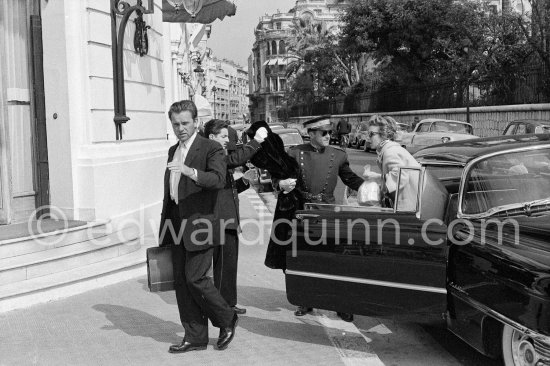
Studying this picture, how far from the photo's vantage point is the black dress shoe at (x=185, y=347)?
5.26m

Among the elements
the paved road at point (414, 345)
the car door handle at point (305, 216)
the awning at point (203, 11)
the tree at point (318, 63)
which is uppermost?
the tree at point (318, 63)

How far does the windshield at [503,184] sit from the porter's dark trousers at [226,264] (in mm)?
1966

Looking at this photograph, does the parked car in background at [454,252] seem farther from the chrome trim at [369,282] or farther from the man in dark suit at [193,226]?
the man in dark suit at [193,226]

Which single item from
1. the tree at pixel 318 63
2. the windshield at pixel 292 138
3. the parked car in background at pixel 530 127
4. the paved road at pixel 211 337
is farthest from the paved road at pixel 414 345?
the tree at pixel 318 63

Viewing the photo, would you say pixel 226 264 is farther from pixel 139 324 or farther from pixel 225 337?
pixel 139 324

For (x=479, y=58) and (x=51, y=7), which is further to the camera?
(x=479, y=58)

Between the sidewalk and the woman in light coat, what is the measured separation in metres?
1.17

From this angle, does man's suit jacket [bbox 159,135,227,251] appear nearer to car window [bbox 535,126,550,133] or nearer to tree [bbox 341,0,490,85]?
car window [bbox 535,126,550,133]

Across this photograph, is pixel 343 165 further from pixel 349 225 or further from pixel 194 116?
pixel 194 116

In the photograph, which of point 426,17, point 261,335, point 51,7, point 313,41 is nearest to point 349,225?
point 261,335

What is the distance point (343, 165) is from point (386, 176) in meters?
0.55

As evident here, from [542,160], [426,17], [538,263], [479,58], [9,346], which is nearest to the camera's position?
[538,263]

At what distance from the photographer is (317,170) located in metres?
6.07

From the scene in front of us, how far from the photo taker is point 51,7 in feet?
30.7
